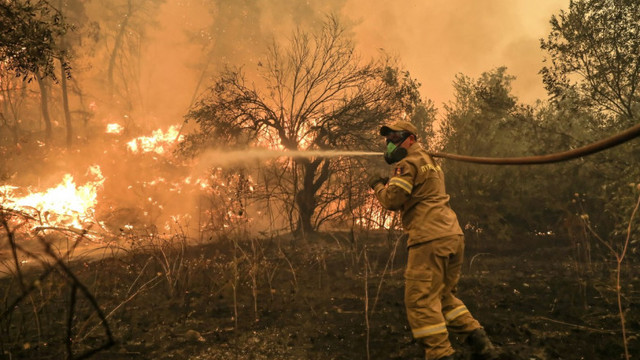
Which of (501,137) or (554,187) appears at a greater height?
(501,137)

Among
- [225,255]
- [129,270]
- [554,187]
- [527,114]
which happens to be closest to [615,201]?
[554,187]

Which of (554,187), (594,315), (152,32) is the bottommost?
(594,315)

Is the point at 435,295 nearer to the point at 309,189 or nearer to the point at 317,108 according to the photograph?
the point at 309,189

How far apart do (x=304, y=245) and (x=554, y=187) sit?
22.7 feet

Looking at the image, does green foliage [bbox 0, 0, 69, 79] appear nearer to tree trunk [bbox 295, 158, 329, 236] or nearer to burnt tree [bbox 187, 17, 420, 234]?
→ burnt tree [bbox 187, 17, 420, 234]

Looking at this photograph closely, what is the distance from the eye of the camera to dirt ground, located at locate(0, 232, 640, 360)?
409 centimetres

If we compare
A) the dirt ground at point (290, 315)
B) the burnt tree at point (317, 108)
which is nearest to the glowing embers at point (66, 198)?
the burnt tree at point (317, 108)

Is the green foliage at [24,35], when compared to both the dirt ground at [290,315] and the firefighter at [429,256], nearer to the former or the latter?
the dirt ground at [290,315]

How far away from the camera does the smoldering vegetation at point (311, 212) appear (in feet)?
14.6

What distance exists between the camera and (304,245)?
10.6m

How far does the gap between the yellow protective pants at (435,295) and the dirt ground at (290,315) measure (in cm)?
43

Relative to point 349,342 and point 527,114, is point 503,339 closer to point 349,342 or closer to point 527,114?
point 349,342

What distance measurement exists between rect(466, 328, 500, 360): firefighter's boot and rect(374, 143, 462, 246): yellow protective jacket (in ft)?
3.00

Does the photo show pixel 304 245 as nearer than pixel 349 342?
No
